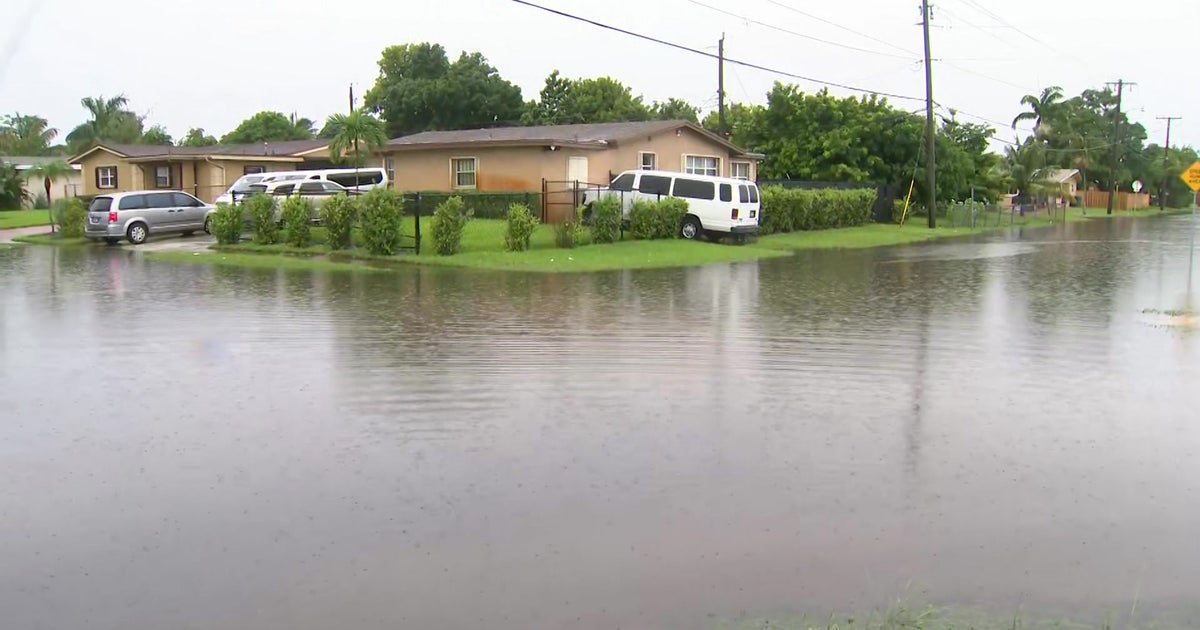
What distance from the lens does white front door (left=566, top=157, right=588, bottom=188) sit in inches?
1379

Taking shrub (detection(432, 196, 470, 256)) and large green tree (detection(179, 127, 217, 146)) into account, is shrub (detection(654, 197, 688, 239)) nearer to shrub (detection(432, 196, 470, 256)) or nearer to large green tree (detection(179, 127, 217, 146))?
shrub (detection(432, 196, 470, 256))

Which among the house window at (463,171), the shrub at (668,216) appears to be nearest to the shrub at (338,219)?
the shrub at (668,216)

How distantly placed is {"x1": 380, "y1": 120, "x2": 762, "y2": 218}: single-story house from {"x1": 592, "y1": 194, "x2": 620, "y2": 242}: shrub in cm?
412

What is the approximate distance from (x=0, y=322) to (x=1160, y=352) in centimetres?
1541

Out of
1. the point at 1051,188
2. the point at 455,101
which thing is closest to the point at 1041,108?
the point at 1051,188

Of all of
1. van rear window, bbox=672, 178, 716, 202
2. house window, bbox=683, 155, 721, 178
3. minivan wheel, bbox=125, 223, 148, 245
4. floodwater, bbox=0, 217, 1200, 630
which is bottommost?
floodwater, bbox=0, 217, 1200, 630

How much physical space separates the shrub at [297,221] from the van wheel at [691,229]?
10.6 meters

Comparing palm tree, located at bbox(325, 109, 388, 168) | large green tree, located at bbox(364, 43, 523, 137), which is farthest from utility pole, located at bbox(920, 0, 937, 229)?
large green tree, located at bbox(364, 43, 523, 137)

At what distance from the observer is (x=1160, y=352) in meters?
13.3

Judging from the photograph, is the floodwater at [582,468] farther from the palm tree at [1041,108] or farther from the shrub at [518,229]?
the palm tree at [1041,108]

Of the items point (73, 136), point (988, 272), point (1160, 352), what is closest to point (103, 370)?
point (1160, 352)

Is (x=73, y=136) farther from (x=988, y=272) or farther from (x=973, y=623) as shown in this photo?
(x=973, y=623)

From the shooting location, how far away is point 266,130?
269 ft

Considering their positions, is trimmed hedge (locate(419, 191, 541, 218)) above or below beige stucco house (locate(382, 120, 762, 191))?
below
